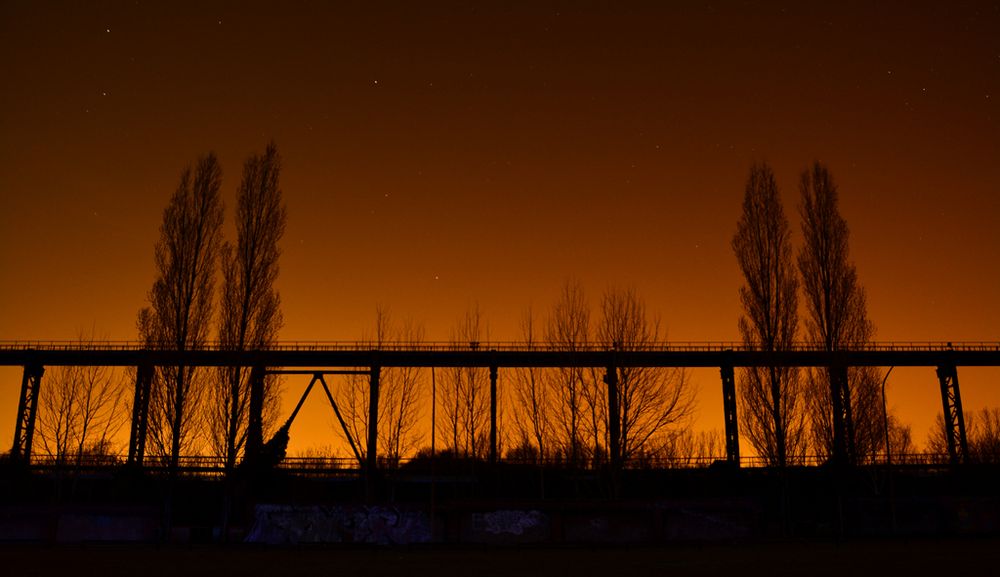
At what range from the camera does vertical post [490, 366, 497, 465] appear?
41.9 metres

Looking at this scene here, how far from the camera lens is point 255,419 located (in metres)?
30.9

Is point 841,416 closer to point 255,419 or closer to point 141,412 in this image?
point 255,419

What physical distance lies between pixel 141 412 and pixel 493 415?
19147 millimetres

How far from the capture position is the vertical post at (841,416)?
33781 mm

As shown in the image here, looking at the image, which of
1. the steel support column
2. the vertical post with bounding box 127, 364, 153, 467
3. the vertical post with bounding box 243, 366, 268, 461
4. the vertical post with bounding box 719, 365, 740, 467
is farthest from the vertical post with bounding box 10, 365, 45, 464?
the steel support column

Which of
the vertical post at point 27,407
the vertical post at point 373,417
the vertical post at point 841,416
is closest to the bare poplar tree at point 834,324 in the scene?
the vertical post at point 841,416

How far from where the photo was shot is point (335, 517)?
27.8 meters

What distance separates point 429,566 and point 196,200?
2247 cm

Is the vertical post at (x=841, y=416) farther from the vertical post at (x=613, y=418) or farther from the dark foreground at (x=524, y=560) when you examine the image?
the vertical post at (x=613, y=418)

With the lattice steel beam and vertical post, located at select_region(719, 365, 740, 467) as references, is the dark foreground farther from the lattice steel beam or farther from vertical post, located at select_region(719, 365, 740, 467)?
vertical post, located at select_region(719, 365, 740, 467)

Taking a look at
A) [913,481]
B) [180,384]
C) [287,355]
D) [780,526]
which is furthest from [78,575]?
[913,481]

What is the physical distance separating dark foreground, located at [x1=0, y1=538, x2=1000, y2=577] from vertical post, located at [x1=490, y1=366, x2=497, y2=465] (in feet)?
51.9

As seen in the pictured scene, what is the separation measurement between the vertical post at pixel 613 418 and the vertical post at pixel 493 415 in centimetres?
1068

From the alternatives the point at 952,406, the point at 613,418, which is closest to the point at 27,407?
the point at 613,418
